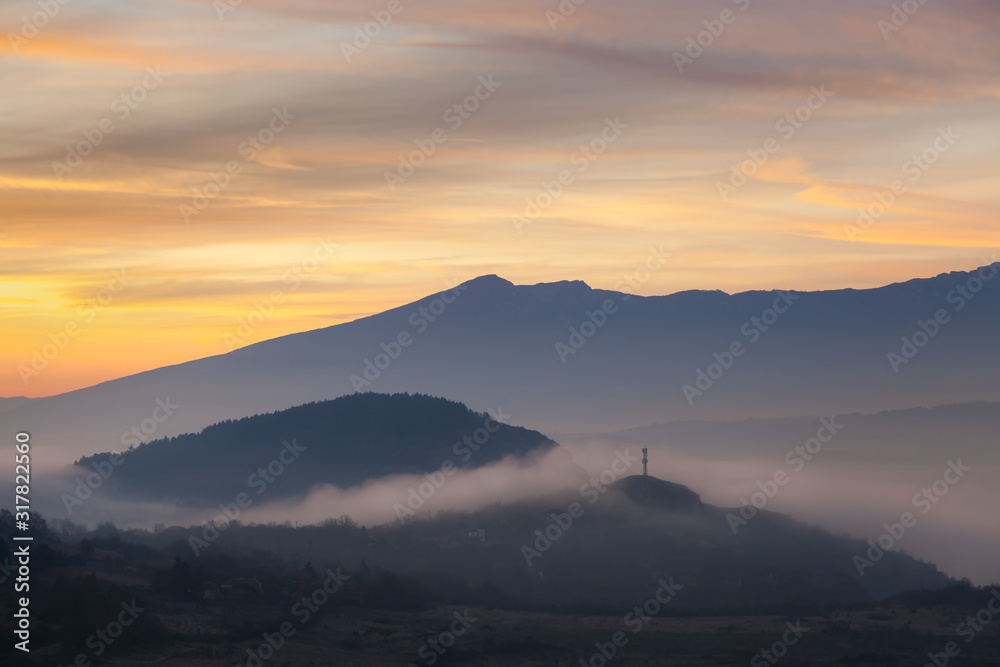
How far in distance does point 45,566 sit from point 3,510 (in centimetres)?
4238

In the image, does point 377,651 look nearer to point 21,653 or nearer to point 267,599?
point 267,599

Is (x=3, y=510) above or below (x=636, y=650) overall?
above

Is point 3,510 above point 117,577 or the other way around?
above

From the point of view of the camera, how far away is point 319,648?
15350 cm

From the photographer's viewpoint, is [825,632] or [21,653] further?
[825,632]

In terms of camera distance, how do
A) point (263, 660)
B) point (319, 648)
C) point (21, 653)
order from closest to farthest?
1. point (21, 653)
2. point (263, 660)
3. point (319, 648)

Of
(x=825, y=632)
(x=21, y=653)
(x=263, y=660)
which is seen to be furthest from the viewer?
(x=825, y=632)

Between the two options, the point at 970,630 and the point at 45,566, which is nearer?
the point at 45,566

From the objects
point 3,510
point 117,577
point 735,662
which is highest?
point 3,510

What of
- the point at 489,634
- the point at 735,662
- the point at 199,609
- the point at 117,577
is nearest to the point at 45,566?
the point at 117,577

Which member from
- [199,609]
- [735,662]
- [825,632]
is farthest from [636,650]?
[199,609]

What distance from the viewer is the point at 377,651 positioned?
15588 centimetres

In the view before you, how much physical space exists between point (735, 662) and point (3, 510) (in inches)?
4777

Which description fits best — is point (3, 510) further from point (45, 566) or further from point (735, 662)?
point (735, 662)
